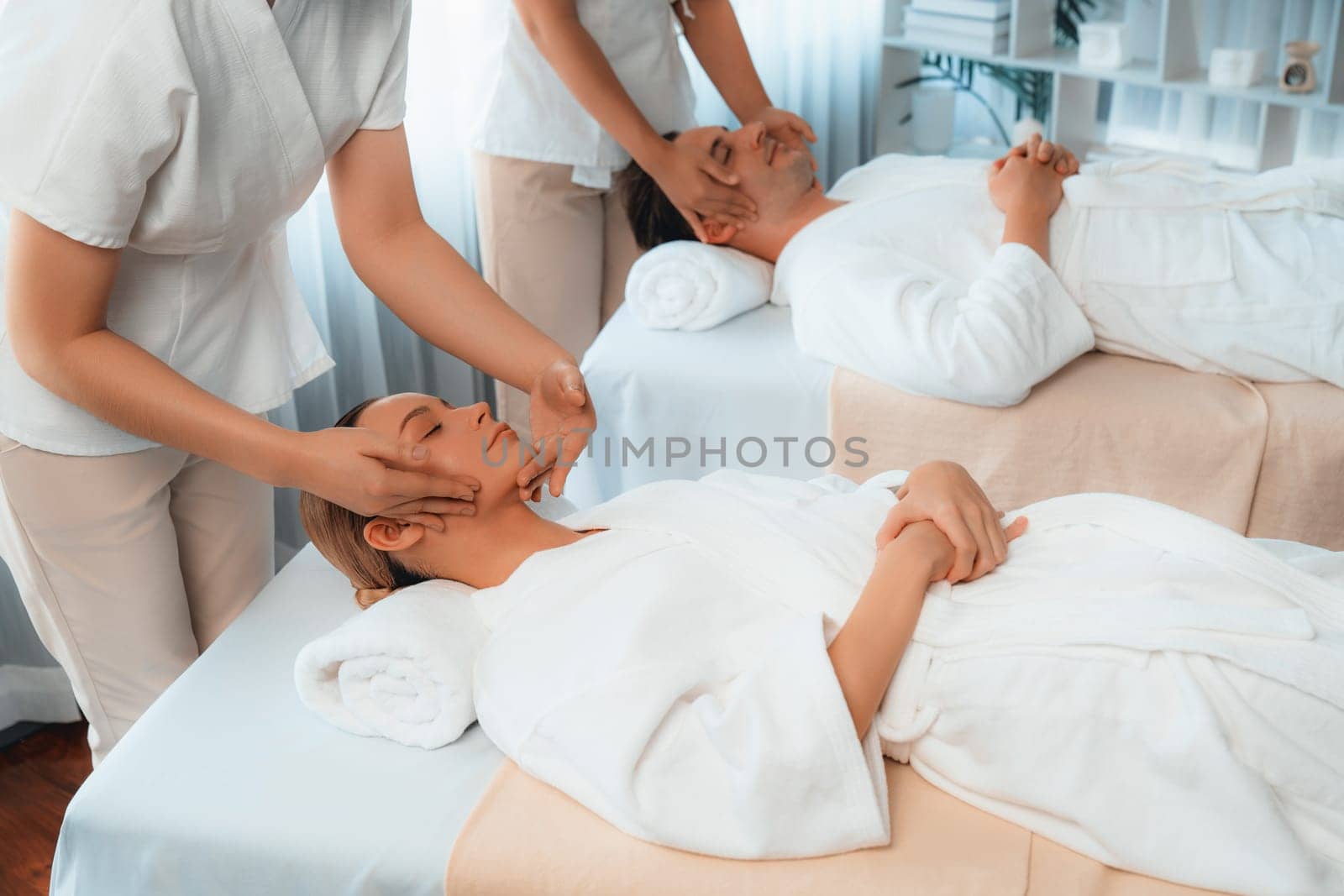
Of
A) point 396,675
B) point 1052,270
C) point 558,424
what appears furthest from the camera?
point 1052,270

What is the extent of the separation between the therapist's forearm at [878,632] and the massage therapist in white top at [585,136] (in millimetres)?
1117

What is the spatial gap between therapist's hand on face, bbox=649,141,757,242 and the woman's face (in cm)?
91

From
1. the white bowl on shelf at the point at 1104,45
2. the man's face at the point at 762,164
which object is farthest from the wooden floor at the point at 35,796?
the white bowl on shelf at the point at 1104,45

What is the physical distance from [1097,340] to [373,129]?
1.20m

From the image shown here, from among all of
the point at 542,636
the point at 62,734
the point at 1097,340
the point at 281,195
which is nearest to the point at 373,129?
the point at 281,195

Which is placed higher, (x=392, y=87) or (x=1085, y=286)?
(x=392, y=87)

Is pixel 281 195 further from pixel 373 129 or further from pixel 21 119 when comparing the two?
pixel 21 119

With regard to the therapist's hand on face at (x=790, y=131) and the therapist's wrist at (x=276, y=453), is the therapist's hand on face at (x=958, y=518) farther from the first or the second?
the therapist's hand on face at (x=790, y=131)

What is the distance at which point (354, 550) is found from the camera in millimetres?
1448

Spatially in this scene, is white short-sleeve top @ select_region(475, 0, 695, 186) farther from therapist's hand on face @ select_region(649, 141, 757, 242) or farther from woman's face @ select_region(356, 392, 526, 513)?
woman's face @ select_region(356, 392, 526, 513)

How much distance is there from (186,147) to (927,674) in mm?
887

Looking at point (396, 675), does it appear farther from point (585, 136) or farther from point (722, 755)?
point (585, 136)

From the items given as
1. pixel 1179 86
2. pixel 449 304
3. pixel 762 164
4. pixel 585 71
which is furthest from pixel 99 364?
pixel 1179 86

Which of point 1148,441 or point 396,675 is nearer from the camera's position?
point 396,675
